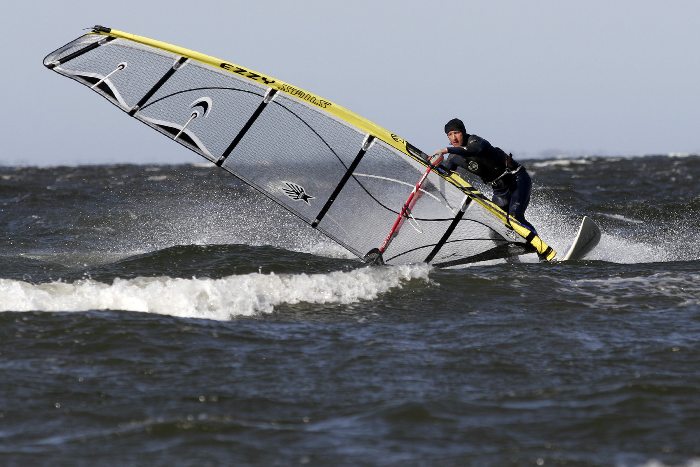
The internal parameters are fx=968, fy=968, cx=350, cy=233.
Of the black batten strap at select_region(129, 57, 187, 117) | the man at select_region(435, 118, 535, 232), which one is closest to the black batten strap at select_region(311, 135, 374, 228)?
the man at select_region(435, 118, 535, 232)

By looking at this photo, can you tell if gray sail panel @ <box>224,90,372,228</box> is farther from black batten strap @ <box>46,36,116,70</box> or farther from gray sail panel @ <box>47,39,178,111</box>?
black batten strap @ <box>46,36,116,70</box>

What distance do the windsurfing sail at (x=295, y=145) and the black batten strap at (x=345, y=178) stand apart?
0.03 ft

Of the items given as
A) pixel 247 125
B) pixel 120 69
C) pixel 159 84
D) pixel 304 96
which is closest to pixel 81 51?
pixel 120 69

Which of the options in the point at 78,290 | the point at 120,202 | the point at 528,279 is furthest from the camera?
the point at 120,202

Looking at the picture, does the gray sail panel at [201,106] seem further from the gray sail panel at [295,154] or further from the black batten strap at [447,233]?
the black batten strap at [447,233]

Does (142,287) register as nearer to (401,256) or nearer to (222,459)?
(401,256)

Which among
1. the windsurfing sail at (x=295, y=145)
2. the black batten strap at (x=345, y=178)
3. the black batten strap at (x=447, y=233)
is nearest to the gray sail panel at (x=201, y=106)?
the windsurfing sail at (x=295, y=145)

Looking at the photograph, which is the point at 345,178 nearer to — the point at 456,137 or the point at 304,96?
the point at 304,96

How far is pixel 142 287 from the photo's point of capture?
8.33 m

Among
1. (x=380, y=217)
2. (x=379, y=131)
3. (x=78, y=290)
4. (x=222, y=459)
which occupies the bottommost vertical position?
(x=78, y=290)

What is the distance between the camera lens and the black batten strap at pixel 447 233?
995cm

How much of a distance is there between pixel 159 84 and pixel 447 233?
10.9 ft

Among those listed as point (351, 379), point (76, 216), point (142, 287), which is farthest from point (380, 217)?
point (76, 216)

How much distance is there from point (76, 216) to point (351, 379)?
13.8m
